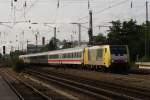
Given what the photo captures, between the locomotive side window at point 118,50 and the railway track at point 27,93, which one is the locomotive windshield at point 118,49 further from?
the railway track at point 27,93

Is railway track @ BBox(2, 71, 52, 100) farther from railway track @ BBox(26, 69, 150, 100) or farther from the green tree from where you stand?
the green tree

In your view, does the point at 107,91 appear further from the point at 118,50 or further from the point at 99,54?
the point at 99,54

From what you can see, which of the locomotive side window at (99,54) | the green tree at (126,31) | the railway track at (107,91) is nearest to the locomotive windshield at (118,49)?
the locomotive side window at (99,54)

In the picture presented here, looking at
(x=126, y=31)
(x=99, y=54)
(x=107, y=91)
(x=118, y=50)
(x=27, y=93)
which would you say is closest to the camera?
(x=107, y=91)

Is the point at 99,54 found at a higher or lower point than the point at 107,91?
higher

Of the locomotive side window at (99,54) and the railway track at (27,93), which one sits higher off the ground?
the locomotive side window at (99,54)

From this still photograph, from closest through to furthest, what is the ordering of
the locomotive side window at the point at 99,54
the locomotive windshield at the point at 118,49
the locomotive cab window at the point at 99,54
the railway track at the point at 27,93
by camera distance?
the railway track at the point at 27,93, the locomotive windshield at the point at 118,49, the locomotive cab window at the point at 99,54, the locomotive side window at the point at 99,54

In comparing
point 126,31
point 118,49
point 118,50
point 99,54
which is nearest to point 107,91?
point 118,50

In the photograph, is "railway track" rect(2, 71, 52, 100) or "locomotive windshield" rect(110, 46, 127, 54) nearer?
"railway track" rect(2, 71, 52, 100)

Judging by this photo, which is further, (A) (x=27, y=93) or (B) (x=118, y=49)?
(B) (x=118, y=49)

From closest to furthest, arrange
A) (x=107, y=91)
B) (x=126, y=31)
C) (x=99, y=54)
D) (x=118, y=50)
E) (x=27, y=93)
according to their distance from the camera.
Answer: (x=107, y=91) < (x=27, y=93) < (x=118, y=50) < (x=99, y=54) < (x=126, y=31)

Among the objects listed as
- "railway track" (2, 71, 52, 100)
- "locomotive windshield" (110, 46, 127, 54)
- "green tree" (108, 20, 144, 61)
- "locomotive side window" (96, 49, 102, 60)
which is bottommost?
"railway track" (2, 71, 52, 100)

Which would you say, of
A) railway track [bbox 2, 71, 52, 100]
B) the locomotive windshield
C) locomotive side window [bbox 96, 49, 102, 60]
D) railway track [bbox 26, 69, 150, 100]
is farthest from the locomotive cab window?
railway track [bbox 26, 69, 150, 100]

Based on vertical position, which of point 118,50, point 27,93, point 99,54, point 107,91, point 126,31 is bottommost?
point 27,93
